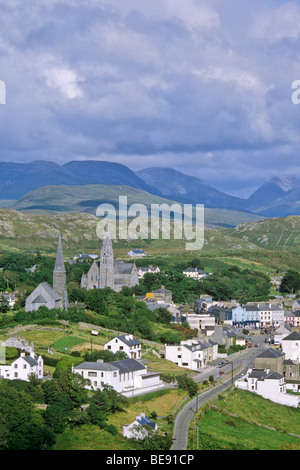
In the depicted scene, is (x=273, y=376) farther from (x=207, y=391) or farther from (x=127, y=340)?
(x=127, y=340)

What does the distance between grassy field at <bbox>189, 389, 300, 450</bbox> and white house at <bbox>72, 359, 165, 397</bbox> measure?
211 inches

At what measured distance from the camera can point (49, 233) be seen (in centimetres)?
19362

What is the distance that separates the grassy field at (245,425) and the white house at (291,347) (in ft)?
55.8

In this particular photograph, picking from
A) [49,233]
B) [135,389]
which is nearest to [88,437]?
[135,389]

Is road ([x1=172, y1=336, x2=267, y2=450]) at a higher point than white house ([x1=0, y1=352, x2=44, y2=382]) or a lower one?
lower

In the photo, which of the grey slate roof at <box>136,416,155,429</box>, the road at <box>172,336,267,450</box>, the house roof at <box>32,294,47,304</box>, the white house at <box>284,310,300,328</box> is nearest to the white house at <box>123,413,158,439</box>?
the grey slate roof at <box>136,416,155,429</box>

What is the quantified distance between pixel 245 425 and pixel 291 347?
90.1 ft

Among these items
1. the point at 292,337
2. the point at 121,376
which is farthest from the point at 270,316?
the point at 121,376

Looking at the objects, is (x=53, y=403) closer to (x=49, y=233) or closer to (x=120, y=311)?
(x=120, y=311)

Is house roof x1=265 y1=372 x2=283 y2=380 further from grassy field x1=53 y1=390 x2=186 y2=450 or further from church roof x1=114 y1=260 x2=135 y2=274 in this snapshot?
church roof x1=114 y1=260 x2=135 y2=274

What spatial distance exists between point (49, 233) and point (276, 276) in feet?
246

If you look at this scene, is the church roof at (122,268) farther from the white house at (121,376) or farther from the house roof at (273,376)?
the white house at (121,376)

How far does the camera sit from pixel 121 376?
53.1m

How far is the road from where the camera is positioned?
146 feet
